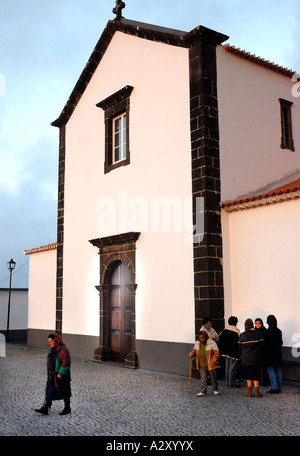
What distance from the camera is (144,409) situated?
687 centimetres

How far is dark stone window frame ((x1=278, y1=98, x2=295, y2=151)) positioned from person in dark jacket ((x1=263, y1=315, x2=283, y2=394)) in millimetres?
5690

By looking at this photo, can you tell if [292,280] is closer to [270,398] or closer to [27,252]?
[270,398]

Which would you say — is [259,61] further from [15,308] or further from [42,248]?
[15,308]

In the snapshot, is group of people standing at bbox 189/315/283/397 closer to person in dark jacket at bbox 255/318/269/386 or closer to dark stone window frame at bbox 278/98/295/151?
person in dark jacket at bbox 255/318/269/386

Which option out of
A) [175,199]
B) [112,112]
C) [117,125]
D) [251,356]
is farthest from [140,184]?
[251,356]

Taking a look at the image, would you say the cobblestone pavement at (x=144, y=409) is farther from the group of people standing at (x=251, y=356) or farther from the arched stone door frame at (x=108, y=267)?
the arched stone door frame at (x=108, y=267)

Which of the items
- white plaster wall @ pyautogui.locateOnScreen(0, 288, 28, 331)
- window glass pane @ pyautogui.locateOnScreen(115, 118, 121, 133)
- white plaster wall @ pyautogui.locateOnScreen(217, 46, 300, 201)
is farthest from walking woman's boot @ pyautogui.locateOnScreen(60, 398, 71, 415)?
white plaster wall @ pyautogui.locateOnScreen(0, 288, 28, 331)

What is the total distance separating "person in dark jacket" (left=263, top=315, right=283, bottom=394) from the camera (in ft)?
25.5

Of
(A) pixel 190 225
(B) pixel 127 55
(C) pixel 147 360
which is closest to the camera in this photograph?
(A) pixel 190 225

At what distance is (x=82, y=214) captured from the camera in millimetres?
13633

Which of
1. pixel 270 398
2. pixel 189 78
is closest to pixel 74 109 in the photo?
pixel 189 78

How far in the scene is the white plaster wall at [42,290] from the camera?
1577 centimetres

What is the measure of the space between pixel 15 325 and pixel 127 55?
15558mm

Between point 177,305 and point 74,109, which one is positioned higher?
point 74,109
